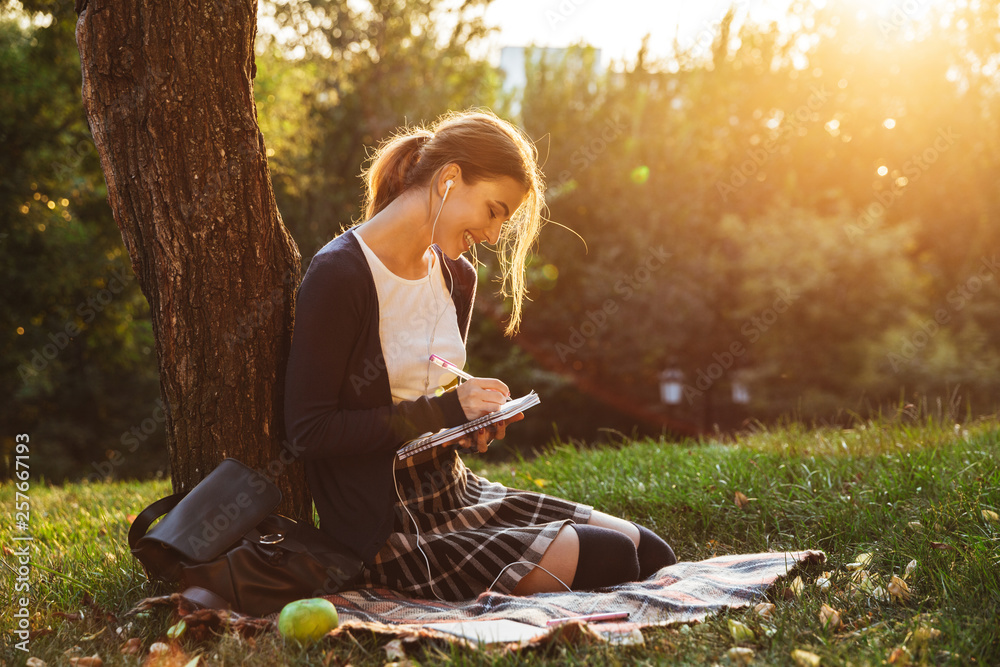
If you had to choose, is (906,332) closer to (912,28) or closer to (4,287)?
(912,28)

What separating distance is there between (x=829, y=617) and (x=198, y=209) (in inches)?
93.0

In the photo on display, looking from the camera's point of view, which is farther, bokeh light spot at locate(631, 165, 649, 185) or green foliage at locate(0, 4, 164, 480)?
bokeh light spot at locate(631, 165, 649, 185)

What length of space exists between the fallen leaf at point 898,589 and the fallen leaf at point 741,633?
579 millimetres

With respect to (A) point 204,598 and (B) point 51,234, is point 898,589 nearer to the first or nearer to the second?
(A) point 204,598

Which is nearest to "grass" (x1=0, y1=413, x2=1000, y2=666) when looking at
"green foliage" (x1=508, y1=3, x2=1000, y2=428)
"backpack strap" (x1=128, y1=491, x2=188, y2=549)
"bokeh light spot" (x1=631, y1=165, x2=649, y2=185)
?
"backpack strap" (x1=128, y1=491, x2=188, y2=549)

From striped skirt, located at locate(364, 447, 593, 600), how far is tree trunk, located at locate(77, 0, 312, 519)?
1.84 ft

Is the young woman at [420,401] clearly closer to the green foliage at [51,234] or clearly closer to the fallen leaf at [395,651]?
the fallen leaf at [395,651]

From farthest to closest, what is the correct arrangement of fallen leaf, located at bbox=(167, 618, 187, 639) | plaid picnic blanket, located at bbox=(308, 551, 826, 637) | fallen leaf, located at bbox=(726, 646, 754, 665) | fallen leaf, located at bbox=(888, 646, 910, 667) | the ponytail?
1. the ponytail
2. plaid picnic blanket, located at bbox=(308, 551, 826, 637)
3. fallen leaf, located at bbox=(167, 618, 187, 639)
4. fallen leaf, located at bbox=(726, 646, 754, 665)
5. fallen leaf, located at bbox=(888, 646, 910, 667)

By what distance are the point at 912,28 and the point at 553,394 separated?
477 inches

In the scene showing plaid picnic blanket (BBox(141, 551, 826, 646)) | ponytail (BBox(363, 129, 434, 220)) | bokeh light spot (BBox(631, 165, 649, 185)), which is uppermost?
bokeh light spot (BBox(631, 165, 649, 185))

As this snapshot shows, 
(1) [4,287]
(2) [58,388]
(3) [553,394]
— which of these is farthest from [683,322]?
(2) [58,388]

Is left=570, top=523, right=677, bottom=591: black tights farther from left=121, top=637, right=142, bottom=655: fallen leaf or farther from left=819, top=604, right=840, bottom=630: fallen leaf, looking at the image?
left=121, top=637, right=142, bottom=655: fallen leaf

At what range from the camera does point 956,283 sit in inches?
582

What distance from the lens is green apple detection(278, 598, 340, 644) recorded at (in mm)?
2016
